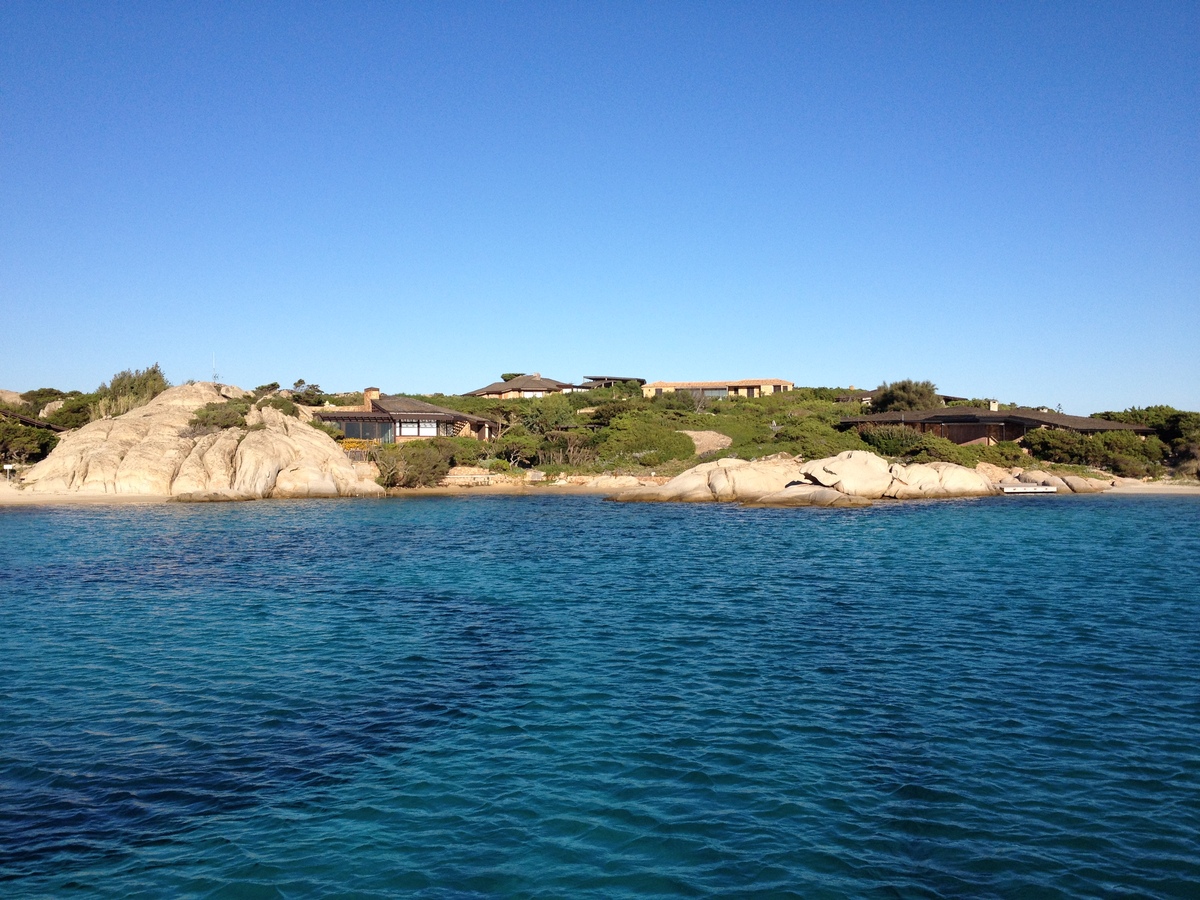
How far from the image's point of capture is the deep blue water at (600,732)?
30.7ft

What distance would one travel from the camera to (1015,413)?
78562mm

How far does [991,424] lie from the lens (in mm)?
76750

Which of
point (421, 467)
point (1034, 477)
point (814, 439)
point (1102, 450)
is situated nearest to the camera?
point (1034, 477)

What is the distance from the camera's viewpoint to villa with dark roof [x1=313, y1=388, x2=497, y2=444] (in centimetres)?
7694

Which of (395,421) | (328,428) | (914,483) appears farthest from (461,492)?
(914,483)

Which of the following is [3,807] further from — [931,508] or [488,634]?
[931,508]

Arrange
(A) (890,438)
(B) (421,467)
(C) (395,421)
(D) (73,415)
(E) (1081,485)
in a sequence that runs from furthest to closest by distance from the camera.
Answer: (C) (395,421), (A) (890,438), (D) (73,415), (B) (421,467), (E) (1081,485)

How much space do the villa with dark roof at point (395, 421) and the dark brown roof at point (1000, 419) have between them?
128 ft

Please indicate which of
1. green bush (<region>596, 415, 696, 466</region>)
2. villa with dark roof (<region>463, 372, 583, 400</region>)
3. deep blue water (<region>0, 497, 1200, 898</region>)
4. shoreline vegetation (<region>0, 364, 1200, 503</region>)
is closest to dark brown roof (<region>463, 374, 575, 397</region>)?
villa with dark roof (<region>463, 372, 583, 400</region>)

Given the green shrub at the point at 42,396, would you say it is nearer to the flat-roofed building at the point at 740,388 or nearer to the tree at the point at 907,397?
the flat-roofed building at the point at 740,388

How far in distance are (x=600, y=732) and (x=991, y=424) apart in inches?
2876

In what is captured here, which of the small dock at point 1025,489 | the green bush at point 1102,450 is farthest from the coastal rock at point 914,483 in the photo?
the green bush at point 1102,450

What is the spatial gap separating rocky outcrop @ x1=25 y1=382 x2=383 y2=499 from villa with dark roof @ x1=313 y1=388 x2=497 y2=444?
13514 mm

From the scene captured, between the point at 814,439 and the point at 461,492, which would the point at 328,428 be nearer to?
the point at 461,492
